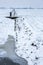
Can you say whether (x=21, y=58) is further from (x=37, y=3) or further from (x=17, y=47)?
(x=37, y=3)

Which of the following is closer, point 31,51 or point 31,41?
point 31,51

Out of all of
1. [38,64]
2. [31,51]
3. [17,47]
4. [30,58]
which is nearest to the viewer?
[38,64]

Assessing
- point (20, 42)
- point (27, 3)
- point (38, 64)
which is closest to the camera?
point (38, 64)

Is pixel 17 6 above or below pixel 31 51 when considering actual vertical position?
below

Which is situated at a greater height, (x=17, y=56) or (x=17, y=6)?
(x=17, y=56)

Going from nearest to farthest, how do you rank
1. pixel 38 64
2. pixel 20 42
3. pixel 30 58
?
pixel 38 64 < pixel 30 58 < pixel 20 42

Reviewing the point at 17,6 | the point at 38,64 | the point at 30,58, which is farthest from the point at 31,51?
the point at 17,6

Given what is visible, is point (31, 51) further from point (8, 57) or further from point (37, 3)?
point (37, 3)

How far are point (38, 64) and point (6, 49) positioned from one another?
64cm

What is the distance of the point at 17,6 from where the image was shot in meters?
10.4

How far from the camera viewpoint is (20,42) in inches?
97.2

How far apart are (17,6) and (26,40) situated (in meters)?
8.04

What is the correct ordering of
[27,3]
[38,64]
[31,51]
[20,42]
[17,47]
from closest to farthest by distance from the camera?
[38,64] → [31,51] → [17,47] → [20,42] → [27,3]

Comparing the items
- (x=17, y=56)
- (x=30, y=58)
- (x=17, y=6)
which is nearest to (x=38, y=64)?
(x=30, y=58)
